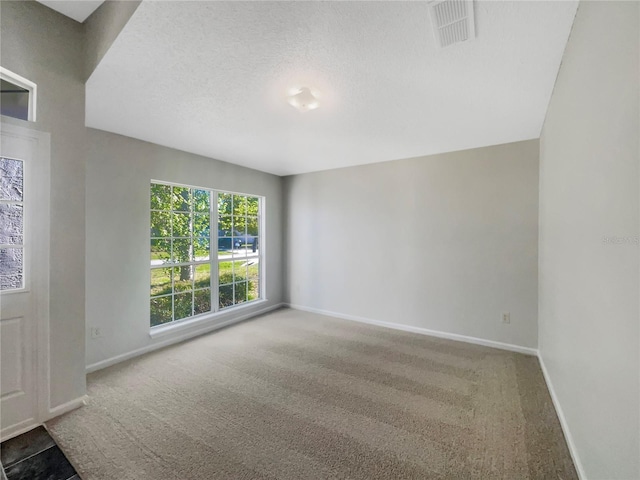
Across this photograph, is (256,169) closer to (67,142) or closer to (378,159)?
(378,159)

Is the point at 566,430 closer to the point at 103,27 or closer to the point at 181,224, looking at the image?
the point at 103,27

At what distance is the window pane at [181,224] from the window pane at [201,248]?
0.17 meters

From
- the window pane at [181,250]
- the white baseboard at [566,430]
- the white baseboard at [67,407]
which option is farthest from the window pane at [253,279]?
the white baseboard at [566,430]

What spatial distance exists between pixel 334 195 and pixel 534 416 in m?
3.54

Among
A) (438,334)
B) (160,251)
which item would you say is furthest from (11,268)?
(438,334)

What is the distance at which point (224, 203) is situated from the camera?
14.0 feet

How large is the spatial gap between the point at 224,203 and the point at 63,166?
7.39 ft

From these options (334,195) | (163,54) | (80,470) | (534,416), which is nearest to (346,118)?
(163,54)

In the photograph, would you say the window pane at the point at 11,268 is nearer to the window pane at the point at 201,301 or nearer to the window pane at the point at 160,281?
the window pane at the point at 160,281

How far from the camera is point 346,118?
8.55 ft

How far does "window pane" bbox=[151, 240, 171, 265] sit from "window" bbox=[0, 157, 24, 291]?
58.9 inches

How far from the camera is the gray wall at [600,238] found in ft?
3.08

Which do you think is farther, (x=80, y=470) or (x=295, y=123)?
(x=295, y=123)

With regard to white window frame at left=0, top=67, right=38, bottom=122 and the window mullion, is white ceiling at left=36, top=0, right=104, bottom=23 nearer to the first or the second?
white window frame at left=0, top=67, right=38, bottom=122
